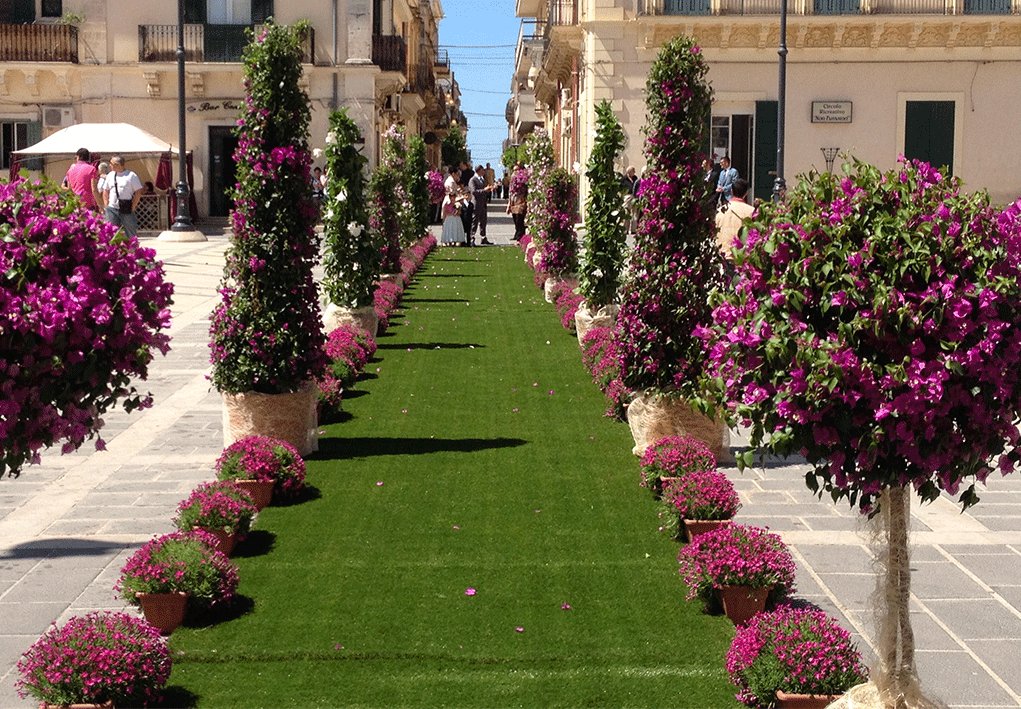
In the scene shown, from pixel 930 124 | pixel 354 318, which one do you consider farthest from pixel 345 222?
pixel 930 124

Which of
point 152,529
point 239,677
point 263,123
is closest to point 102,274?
point 239,677

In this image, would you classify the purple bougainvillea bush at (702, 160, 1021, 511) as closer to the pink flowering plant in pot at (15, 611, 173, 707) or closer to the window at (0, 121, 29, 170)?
the pink flowering plant in pot at (15, 611, 173, 707)

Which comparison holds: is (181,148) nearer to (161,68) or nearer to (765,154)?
(161,68)

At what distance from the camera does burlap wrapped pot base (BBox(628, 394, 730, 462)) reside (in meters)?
9.50

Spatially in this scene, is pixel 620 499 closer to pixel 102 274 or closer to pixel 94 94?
pixel 102 274

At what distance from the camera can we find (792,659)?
200 inches

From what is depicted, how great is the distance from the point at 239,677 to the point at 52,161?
106 feet

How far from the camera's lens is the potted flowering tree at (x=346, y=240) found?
1501 centimetres

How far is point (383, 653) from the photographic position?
19.0ft

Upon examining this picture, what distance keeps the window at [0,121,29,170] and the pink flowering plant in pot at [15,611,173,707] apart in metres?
34.6

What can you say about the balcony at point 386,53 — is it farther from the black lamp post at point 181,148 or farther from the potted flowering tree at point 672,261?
the potted flowering tree at point 672,261

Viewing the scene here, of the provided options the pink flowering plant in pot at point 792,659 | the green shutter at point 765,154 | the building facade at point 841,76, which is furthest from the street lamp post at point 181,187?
the pink flowering plant in pot at point 792,659

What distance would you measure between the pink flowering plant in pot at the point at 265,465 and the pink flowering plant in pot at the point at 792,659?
375cm

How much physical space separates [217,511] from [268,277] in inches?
112
